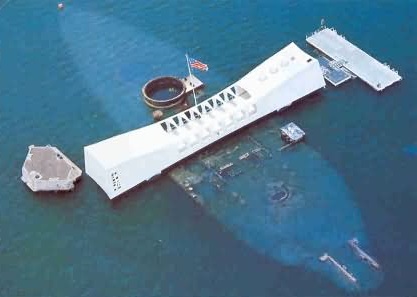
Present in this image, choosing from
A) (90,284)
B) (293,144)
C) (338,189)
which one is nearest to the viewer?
(90,284)

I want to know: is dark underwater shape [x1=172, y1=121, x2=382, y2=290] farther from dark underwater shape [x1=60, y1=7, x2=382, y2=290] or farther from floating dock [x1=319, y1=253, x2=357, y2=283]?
floating dock [x1=319, y1=253, x2=357, y2=283]

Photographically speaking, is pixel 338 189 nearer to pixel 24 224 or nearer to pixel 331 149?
pixel 331 149

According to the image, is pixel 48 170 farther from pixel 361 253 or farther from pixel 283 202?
pixel 361 253

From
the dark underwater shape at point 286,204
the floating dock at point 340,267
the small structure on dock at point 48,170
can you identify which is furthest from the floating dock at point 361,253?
the small structure on dock at point 48,170

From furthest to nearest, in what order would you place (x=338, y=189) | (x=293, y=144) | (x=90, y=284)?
(x=293, y=144) → (x=338, y=189) → (x=90, y=284)

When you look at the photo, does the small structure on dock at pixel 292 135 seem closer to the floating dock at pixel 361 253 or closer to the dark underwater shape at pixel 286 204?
the dark underwater shape at pixel 286 204

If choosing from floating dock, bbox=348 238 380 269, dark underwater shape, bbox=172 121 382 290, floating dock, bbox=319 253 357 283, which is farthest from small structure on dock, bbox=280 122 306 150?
floating dock, bbox=319 253 357 283

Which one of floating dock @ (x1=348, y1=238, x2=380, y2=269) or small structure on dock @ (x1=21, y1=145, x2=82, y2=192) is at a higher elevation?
small structure on dock @ (x1=21, y1=145, x2=82, y2=192)

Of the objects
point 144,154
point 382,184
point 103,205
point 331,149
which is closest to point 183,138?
point 144,154
